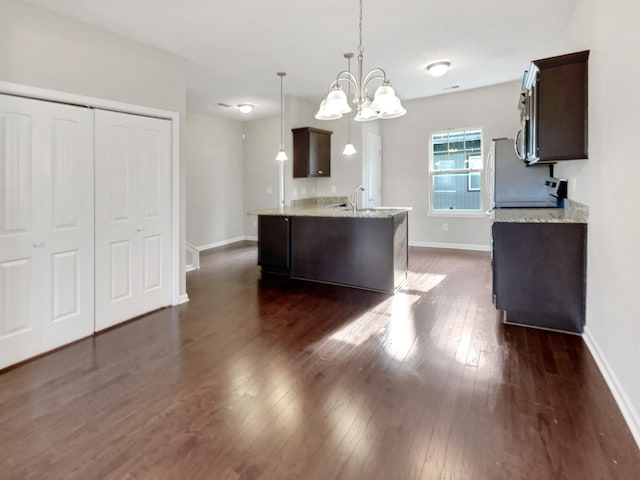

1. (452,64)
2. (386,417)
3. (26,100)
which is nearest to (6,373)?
(26,100)

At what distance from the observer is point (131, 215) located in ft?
11.2

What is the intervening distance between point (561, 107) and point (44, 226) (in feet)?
13.2

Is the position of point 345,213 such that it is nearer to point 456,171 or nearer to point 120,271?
point 120,271

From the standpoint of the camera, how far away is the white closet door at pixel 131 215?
125 inches

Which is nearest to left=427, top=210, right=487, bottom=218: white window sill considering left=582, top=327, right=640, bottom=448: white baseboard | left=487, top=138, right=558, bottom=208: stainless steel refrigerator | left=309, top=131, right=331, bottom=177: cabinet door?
left=487, top=138, right=558, bottom=208: stainless steel refrigerator

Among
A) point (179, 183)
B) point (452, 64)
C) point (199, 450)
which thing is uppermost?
point (452, 64)

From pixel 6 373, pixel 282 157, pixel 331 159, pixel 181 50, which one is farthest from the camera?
pixel 331 159

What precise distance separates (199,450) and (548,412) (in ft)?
5.79

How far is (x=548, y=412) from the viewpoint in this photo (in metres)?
1.93

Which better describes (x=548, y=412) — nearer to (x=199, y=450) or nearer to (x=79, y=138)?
(x=199, y=450)

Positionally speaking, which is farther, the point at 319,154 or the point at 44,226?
the point at 319,154

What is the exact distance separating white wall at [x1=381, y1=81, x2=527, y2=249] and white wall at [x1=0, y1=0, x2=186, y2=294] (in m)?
4.43

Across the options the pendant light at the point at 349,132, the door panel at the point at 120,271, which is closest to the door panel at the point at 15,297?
the door panel at the point at 120,271

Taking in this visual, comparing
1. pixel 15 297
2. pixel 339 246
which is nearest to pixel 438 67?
pixel 339 246
